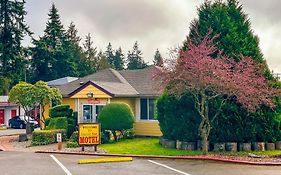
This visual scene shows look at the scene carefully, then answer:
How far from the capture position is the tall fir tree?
60.1 m

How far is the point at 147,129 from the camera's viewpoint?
84.1ft

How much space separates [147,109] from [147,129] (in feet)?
4.57

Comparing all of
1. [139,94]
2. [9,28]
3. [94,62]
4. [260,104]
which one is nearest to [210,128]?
[260,104]

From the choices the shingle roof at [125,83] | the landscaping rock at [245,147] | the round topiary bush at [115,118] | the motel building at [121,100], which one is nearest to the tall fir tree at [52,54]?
the shingle roof at [125,83]

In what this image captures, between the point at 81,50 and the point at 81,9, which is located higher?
the point at 81,50

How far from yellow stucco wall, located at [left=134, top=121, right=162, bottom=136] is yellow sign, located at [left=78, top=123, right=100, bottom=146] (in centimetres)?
608

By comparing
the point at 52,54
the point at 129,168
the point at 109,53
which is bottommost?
the point at 129,168

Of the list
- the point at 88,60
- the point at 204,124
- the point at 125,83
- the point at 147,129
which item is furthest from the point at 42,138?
the point at 88,60

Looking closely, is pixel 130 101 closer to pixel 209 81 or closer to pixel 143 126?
pixel 143 126

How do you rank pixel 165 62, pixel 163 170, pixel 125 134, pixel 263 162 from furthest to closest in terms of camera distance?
1. pixel 125 134
2. pixel 165 62
3. pixel 263 162
4. pixel 163 170

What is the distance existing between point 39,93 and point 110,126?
6875 mm

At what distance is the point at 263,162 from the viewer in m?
15.1

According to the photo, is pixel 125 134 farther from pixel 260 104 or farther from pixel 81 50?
pixel 81 50

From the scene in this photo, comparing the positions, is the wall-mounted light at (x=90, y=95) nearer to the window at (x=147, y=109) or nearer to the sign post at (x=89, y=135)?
the window at (x=147, y=109)
